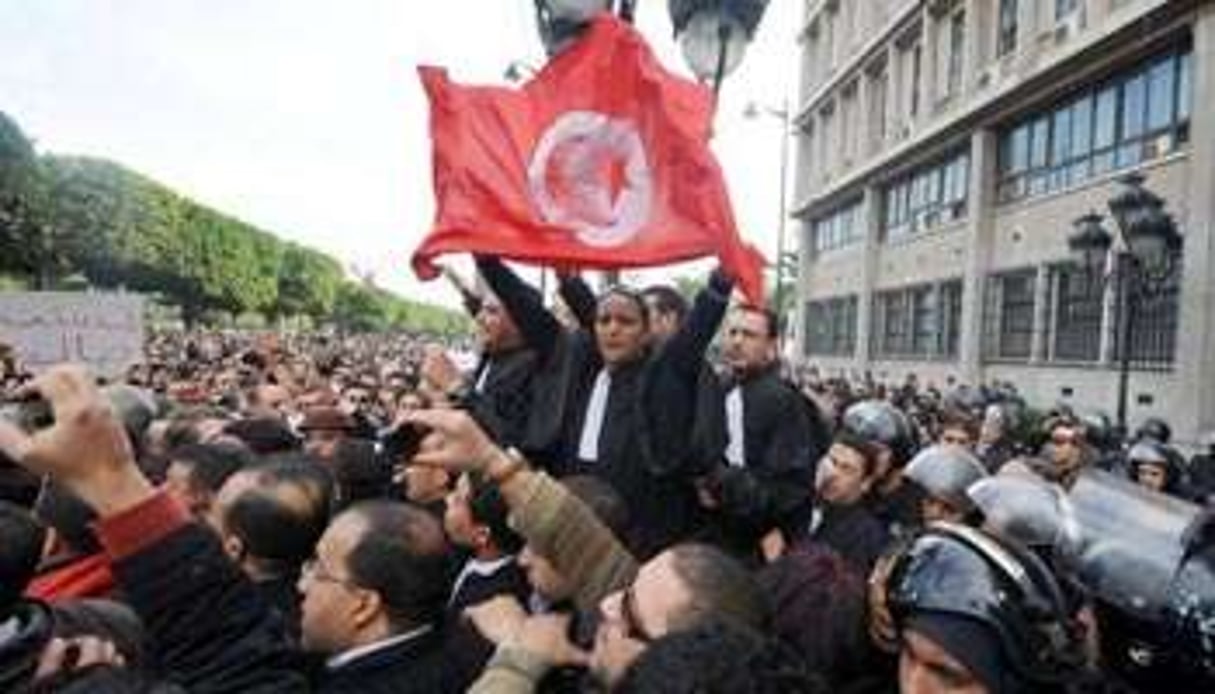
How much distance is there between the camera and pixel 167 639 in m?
2.39

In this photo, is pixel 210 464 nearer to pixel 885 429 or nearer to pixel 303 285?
pixel 885 429

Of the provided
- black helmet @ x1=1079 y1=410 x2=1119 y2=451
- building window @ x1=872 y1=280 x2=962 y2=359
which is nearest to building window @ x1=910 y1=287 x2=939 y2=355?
building window @ x1=872 y1=280 x2=962 y2=359

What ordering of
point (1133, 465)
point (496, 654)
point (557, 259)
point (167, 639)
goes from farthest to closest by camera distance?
point (1133, 465) < point (557, 259) < point (496, 654) < point (167, 639)

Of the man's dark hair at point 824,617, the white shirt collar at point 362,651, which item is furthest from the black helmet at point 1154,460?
the white shirt collar at point 362,651

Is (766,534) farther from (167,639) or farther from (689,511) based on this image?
(167,639)

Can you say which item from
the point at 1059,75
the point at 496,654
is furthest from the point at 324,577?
the point at 1059,75

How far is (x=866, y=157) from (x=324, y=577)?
1811 inches

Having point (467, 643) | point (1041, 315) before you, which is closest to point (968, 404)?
point (1041, 315)

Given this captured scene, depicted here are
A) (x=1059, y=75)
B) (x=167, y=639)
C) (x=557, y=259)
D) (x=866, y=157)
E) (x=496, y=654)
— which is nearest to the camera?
(x=167, y=639)

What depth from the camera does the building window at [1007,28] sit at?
3303 cm

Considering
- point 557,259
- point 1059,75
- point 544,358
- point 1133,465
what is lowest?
point 1133,465

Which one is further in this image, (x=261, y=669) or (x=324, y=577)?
(x=324, y=577)

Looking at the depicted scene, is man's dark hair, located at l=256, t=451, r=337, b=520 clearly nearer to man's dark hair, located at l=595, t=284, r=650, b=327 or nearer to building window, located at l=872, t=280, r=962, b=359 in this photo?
man's dark hair, located at l=595, t=284, r=650, b=327

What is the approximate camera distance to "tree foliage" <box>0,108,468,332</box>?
129ft
